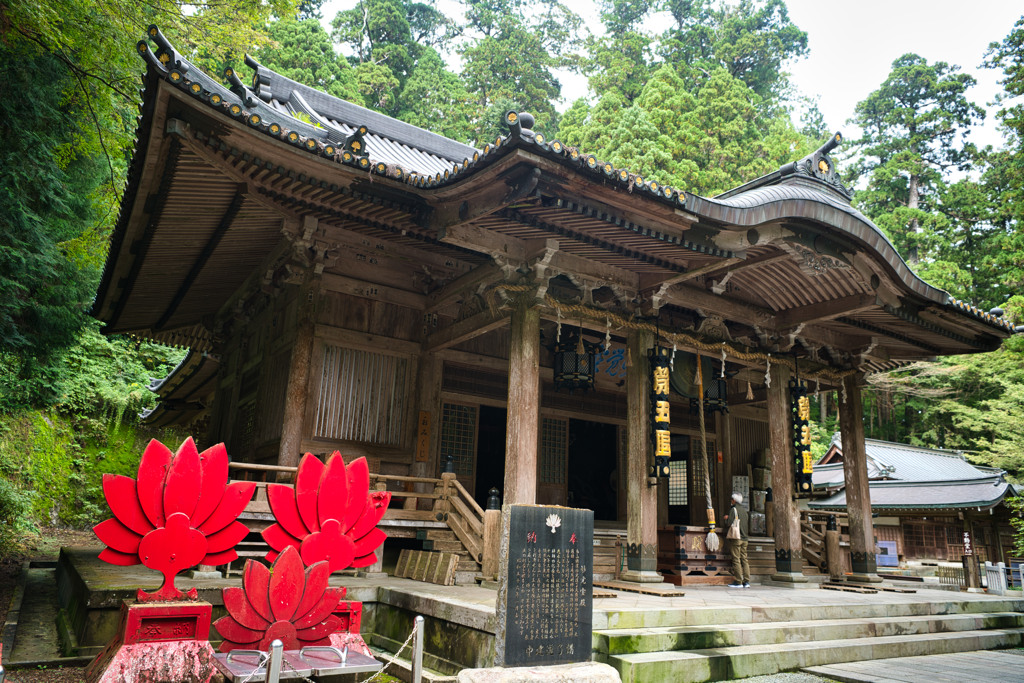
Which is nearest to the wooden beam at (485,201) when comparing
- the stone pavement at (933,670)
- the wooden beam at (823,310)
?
the stone pavement at (933,670)

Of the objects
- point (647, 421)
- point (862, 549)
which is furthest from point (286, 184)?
point (862, 549)

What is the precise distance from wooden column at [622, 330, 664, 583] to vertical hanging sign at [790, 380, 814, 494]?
10.2 ft

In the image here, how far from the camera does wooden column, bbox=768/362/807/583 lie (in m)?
10.6

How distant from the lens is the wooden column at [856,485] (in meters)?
11.8

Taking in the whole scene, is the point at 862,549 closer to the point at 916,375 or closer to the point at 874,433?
the point at 916,375

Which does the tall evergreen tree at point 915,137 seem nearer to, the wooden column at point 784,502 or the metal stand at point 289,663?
the wooden column at point 784,502

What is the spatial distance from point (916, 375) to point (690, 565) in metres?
23.4

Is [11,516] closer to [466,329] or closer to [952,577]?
[466,329]

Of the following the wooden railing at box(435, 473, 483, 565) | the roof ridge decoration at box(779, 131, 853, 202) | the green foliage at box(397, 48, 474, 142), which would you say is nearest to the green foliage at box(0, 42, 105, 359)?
the wooden railing at box(435, 473, 483, 565)

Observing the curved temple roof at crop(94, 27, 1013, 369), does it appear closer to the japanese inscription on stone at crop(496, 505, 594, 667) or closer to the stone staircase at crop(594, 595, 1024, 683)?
the japanese inscription on stone at crop(496, 505, 594, 667)

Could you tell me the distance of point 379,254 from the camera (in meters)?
10.1

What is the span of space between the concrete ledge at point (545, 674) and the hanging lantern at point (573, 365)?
19.3ft

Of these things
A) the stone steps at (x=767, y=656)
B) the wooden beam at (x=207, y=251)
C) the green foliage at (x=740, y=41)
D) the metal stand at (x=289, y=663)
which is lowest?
the stone steps at (x=767, y=656)

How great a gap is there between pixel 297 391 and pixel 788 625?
6.86 meters
